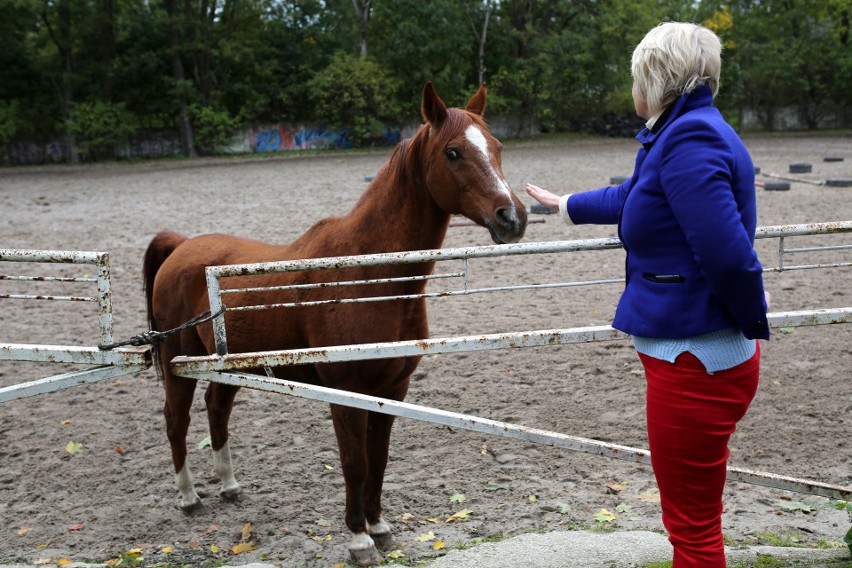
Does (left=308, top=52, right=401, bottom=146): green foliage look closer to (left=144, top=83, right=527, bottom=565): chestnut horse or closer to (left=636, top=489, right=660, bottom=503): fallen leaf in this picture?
(left=144, top=83, right=527, bottom=565): chestnut horse

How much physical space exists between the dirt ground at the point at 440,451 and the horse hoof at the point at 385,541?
91 mm

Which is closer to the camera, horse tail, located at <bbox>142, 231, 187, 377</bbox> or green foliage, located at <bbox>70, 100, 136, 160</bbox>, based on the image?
horse tail, located at <bbox>142, 231, 187, 377</bbox>

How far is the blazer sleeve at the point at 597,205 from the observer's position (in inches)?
106

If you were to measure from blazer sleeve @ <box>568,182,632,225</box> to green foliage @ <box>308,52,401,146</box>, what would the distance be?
1353 inches

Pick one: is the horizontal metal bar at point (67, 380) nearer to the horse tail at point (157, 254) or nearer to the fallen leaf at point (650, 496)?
the horse tail at point (157, 254)

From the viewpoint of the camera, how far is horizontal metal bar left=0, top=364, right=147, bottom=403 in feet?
9.96

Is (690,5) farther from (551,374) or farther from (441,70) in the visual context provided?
(551,374)

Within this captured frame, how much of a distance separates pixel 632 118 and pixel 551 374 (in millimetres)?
35161

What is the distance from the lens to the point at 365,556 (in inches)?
151

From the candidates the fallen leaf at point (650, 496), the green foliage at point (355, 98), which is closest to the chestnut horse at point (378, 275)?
the fallen leaf at point (650, 496)

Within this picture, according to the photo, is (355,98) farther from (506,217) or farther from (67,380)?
(67,380)

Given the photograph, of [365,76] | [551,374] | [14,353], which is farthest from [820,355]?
[365,76]

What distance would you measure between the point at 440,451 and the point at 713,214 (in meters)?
3.46

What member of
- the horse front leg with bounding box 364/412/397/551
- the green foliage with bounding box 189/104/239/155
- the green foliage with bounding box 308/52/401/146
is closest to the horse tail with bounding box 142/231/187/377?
the horse front leg with bounding box 364/412/397/551
